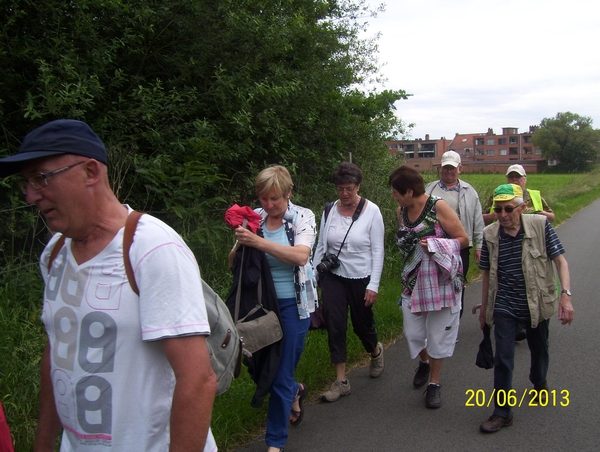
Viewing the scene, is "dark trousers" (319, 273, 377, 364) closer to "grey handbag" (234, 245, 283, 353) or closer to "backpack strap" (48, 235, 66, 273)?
"grey handbag" (234, 245, 283, 353)

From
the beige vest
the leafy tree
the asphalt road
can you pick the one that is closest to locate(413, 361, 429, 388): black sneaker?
the asphalt road

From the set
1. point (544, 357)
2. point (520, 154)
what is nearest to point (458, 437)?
point (544, 357)

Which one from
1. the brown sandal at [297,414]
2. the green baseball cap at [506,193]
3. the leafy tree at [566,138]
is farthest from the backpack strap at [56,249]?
the leafy tree at [566,138]

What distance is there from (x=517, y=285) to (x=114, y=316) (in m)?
3.40

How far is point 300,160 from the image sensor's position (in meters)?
8.85

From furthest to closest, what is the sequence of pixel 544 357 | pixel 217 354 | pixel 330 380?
pixel 330 380, pixel 544 357, pixel 217 354

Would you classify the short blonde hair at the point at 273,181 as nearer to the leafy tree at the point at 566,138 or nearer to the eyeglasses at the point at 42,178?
the eyeglasses at the point at 42,178

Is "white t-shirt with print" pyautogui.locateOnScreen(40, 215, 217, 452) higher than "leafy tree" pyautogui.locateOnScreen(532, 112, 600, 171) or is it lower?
lower

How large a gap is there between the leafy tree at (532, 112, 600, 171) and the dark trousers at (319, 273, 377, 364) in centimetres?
8267

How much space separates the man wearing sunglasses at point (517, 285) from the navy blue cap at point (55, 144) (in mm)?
3316

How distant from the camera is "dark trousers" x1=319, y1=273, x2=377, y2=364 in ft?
15.9

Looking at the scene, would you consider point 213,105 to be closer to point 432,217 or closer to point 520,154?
point 432,217

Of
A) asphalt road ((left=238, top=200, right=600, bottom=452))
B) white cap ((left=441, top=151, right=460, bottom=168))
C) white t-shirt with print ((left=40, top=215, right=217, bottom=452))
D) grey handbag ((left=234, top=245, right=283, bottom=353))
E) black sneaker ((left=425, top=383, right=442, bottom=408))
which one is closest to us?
white t-shirt with print ((left=40, top=215, right=217, bottom=452))

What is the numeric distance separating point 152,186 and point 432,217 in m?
3.01
